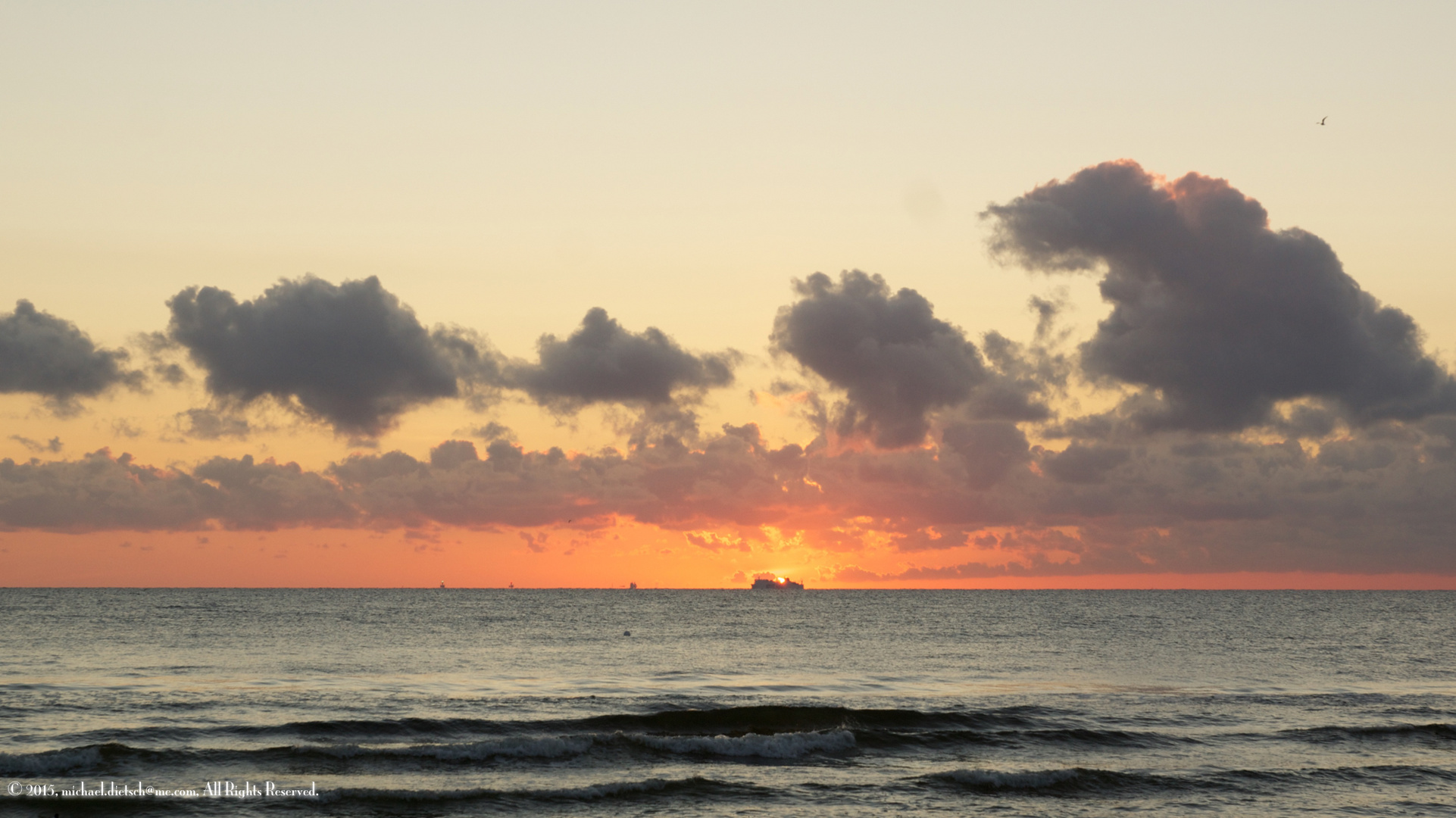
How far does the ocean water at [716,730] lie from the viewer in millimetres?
35344

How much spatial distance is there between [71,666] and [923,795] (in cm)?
6789

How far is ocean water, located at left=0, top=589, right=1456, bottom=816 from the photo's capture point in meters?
35.3

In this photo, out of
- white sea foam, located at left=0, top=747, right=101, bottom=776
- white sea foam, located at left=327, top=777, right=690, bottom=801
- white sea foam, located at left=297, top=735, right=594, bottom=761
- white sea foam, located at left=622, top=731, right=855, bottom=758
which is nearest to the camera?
white sea foam, located at left=327, top=777, right=690, bottom=801

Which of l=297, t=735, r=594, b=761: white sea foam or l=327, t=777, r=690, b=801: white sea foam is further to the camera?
l=297, t=735, r=594, b=761: white sea foam

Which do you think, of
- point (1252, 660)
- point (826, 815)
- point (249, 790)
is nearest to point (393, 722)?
point (249, 790)

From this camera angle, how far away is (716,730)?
5109cm

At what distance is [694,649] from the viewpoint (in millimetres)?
103188

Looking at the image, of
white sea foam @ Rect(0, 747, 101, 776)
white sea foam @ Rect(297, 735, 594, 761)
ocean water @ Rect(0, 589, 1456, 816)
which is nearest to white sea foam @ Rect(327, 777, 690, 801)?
ocean water @ Rect(0, 589, 1456, 816)

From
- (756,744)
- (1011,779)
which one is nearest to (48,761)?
(756,744)

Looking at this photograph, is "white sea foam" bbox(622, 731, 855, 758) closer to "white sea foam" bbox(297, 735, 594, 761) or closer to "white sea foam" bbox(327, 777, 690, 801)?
"white sea foam" bbox(297, 735, 594, 761)

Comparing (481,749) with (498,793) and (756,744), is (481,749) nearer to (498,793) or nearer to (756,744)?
(498,793)

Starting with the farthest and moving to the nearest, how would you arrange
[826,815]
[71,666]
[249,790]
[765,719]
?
[71,666] → [765,719] → [249,790] → [826,815]

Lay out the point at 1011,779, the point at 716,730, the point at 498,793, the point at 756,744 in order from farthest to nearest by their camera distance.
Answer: the point at 716,730, the point at 756,744, the point at 1011,779, the point at 498,793

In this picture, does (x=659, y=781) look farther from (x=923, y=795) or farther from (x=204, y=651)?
(x=204, y=651)
